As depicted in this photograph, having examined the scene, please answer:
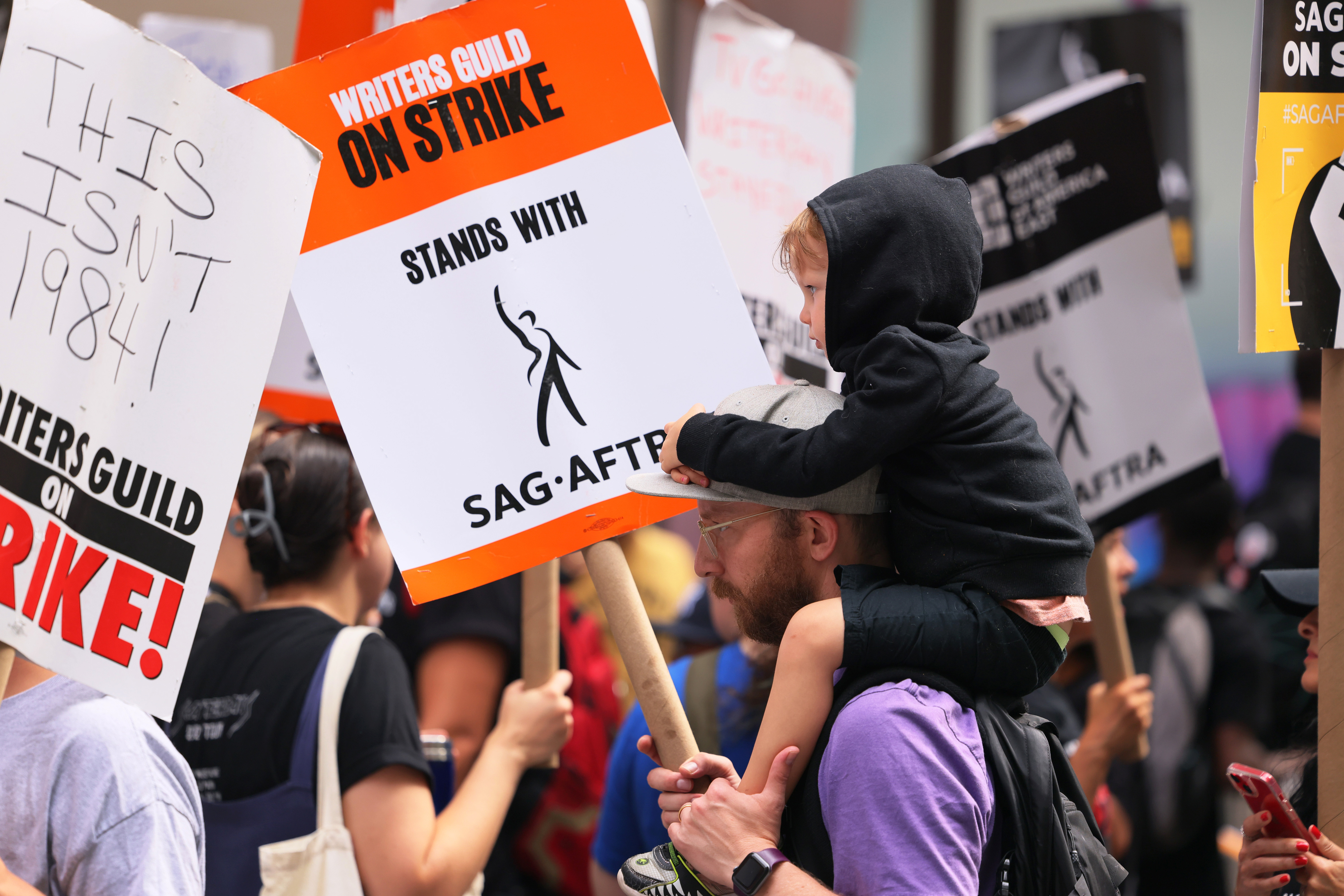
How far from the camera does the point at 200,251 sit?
1692 mm

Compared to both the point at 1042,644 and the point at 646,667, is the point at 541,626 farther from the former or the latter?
the point at 1042,644

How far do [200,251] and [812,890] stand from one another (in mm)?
1095

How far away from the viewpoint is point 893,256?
1.64 metres

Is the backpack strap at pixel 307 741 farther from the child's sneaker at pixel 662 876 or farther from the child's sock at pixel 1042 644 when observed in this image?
the child's sock at pixel 1042 644

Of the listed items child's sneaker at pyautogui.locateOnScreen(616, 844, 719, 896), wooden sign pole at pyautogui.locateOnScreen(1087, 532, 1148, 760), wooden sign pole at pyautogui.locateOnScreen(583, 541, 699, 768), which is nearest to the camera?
child's sneaker at pyautogui.locateOnScreen(616, 844, 719, 896)

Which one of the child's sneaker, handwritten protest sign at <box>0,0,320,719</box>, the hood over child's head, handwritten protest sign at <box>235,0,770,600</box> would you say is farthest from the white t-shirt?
the hood over child's head

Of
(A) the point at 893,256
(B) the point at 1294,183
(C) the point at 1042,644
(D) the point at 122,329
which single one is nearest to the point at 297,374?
(D) the point at 122,329

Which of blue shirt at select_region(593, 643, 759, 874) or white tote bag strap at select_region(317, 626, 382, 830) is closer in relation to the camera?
white tote bag strap at select_region(317, 626, 382, 830)

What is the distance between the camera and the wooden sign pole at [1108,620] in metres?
2.81

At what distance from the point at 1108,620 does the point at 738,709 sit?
877 millimetres

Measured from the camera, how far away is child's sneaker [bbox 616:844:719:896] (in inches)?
66.3

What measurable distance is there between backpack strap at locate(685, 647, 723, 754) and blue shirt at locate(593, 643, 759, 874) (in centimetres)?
1

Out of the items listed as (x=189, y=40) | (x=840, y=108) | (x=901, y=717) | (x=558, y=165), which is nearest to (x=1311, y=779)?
(x=901, y=717)

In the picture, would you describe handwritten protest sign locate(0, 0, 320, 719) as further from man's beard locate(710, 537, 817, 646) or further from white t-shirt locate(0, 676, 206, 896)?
man's beard locate(710, 537, 817, 646)
